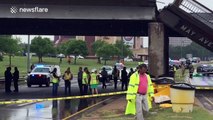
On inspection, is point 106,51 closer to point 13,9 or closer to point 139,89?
point 13,9

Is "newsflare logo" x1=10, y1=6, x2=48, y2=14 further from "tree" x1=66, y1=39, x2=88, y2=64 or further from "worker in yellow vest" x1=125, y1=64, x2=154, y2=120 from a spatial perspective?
"tree" x1=66, y1=39, x2=88, y2=64

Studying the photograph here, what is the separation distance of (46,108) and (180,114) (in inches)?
256

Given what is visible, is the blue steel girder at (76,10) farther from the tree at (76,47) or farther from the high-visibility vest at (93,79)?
the tree at (76,47)

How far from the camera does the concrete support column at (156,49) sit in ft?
88.3

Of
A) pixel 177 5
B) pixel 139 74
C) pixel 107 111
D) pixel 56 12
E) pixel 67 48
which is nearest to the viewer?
pixel 139 74

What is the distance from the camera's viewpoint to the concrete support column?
1059 inches

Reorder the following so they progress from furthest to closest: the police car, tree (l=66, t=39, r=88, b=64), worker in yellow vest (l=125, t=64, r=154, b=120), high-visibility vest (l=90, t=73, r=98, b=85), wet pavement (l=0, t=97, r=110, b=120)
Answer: tree (l=66, t=39, r=88, b=64), the police car, high-visibility vest (l=90, t=73, r=98, b=85), wet pavement (l=0, t=97, r=110, b=120), worker in yellow vest (l=125, t=64, r=154, b=120)

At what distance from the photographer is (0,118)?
653 inches

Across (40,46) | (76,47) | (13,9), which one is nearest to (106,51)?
(76,47)

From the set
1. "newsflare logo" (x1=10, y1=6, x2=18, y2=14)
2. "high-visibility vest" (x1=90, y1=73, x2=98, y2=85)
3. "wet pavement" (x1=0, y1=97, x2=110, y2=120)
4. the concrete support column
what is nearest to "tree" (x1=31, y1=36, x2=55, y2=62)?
"high-visibility vest" (x1=90, y1=73, x2=98, y2=85)

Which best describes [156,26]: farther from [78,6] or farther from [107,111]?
→ [107,111]

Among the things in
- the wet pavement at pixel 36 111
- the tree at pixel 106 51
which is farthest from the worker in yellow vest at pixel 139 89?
the tree at pixel 106 51

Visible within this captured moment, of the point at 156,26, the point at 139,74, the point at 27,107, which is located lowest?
the point at 27,107

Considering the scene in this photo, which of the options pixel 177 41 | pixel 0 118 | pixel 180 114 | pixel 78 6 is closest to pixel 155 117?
A: pixel 180 114
